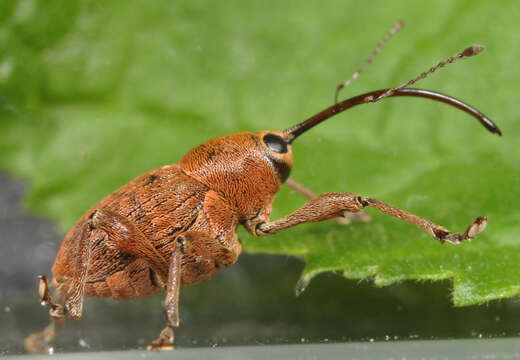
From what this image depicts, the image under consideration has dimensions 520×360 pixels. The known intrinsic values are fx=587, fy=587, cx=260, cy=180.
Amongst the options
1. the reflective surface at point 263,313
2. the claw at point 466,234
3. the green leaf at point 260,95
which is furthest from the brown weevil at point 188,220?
the green leaf at point 260,95

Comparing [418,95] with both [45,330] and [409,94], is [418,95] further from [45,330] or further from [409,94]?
[45,330]

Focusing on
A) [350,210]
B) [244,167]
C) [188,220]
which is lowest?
[188,220]

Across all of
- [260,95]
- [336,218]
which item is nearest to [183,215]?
[336,218]

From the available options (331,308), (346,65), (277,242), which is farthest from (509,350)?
(346,65)

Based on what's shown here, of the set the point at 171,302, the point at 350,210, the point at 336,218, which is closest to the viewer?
the point at 171,302

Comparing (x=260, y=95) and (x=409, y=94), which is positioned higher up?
(x=260, y=95)

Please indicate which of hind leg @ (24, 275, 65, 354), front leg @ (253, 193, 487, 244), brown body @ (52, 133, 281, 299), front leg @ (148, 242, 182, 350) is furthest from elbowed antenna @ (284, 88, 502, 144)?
hind leg @ (24, 275, 65, 354)

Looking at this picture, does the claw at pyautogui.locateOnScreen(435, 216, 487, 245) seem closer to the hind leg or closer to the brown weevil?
the brown weevil

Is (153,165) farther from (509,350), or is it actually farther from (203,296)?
(509,350)
